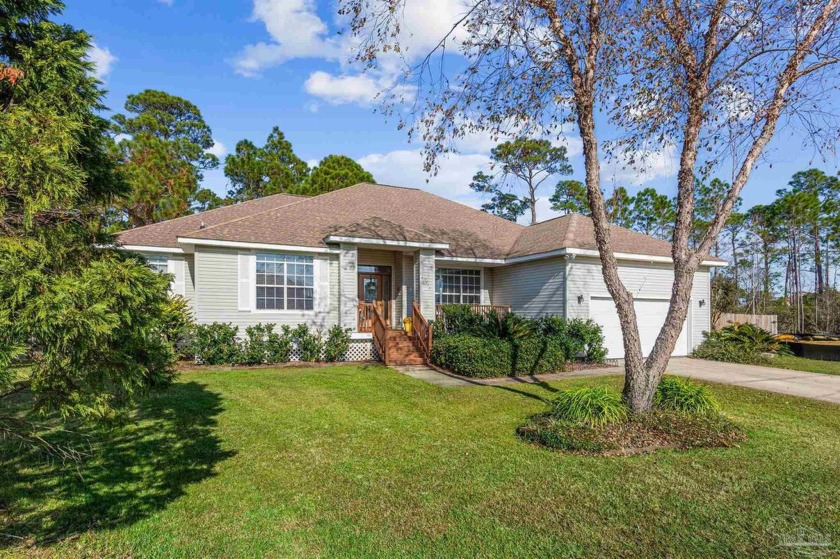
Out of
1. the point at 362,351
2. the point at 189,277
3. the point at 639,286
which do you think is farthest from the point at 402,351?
the point at 639,286

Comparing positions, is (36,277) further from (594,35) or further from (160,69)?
(160,69)

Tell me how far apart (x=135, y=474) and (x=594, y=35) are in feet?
26.2

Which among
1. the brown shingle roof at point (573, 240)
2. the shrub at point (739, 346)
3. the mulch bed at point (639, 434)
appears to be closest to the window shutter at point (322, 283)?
the brown shingle roof at point (573, 240)

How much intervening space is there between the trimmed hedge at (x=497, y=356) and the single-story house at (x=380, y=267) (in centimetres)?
191

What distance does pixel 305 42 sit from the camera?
9820 millimetres

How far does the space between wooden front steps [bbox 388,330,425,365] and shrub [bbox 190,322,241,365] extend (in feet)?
13.4

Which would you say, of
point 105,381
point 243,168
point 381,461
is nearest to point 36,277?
point 105,381

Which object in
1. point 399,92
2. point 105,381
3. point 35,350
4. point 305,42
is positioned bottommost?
point 105,381

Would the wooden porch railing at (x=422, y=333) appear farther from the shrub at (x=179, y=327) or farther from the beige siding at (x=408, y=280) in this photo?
the shrub at (x=179, y=327)

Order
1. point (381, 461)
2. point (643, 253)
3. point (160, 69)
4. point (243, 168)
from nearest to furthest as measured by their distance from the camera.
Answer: point (381, 461)
point (160, 69)
point (643, 253)
point (243, 168)

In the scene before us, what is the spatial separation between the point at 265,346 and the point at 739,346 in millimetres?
14556

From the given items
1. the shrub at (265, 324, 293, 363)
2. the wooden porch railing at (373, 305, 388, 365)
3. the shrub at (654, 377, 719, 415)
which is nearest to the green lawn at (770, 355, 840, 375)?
the shrub at (654, 377, 719, 415)

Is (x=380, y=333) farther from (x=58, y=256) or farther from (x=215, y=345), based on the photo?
(x=58, y=256)

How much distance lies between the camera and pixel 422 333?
1288 cm
